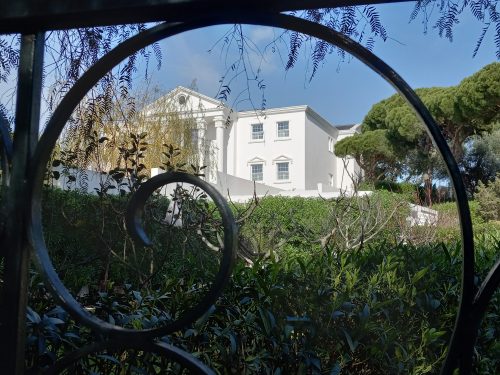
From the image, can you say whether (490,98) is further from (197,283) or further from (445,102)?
(197,283)

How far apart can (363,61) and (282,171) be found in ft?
81.8

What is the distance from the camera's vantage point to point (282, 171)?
25.5m

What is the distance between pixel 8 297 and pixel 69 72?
1307 mm

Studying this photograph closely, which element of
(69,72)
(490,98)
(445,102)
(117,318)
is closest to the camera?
(117,318)

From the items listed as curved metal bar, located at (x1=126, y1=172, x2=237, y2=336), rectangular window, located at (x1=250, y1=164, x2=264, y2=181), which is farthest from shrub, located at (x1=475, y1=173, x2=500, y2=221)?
curved metal bar, located at (x1=126, y1=172, x2=237, y2=336)

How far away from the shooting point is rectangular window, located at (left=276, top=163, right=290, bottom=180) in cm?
2533

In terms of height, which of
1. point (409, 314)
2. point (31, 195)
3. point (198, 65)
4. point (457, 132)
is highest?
point (457, 132)

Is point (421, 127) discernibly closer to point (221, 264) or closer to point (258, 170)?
point (258, 170)

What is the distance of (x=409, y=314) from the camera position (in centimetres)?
168

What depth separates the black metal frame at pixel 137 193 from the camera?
25.0 inches

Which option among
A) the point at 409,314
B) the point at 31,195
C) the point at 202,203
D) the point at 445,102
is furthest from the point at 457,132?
the point at 31,195

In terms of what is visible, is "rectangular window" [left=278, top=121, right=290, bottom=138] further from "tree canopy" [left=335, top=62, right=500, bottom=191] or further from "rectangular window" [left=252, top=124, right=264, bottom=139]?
"tree canopy" [left=335, top=62, right=500, bottom=191]

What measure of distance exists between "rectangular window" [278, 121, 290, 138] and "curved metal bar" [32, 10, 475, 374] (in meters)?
24.4

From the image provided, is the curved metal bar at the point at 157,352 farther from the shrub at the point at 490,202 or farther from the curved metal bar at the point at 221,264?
the shrub at the point at 490,202
